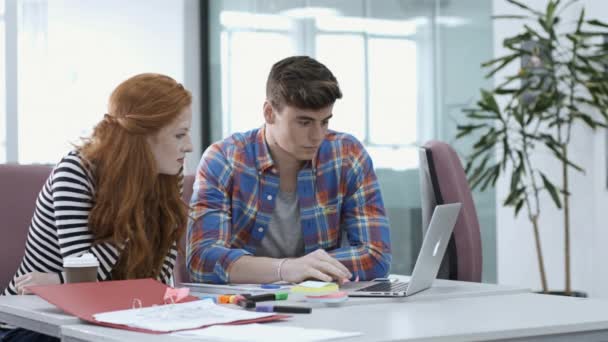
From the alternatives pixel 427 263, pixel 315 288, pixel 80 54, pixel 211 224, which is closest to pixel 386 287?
pixel 427 263

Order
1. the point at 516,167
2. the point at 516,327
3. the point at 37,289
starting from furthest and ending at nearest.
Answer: the point at 516,167, the point at 37,289, the point at 516,327

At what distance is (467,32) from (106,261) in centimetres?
305

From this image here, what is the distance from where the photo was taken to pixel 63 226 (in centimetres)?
208

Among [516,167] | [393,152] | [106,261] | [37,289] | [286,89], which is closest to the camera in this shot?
[37,289]

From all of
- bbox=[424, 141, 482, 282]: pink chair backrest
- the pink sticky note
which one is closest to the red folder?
the pink sticky note

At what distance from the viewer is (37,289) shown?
5.64 feet

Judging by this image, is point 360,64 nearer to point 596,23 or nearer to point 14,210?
point 596,23

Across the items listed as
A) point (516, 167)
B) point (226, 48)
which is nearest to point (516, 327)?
point (516, 167)

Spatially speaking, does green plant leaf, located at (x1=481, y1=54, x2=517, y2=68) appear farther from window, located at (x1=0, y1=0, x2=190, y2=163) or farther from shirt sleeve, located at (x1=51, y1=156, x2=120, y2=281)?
window, located at (x1=0, y1=0, x2=190, y2=163)

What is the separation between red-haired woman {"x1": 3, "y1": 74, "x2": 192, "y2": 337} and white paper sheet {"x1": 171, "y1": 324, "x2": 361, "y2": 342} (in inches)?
26.7

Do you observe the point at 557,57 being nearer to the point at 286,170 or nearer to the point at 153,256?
the point at 286,170

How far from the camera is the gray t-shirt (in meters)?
2.49

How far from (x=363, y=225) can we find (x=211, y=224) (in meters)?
0.40

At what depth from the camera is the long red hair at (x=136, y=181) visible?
212 cm
